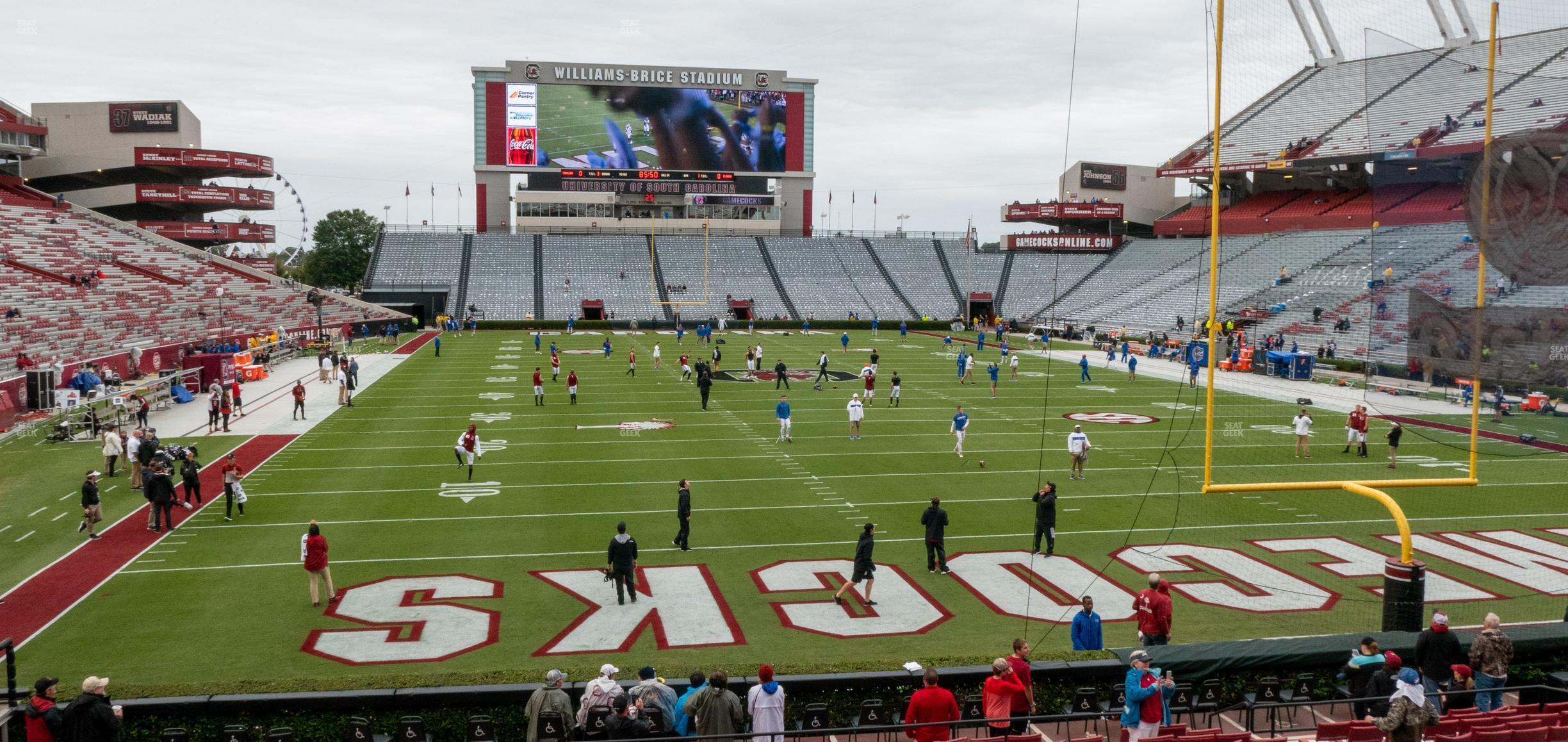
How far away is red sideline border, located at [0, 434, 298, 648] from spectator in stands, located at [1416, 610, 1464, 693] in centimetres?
1408

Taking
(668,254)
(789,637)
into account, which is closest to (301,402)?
(789,637)

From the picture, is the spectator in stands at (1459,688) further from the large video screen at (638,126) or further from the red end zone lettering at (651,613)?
the large video screen at (638,126)

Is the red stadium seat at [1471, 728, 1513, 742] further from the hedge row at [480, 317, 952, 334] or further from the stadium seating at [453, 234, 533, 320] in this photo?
the stadium seating at [453, 234, 533, 320]

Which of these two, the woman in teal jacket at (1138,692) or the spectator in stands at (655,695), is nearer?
the woman in teal jacket at (1138,692)

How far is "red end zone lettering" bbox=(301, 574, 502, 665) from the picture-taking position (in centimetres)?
1144

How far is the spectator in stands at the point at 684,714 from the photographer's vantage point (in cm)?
840

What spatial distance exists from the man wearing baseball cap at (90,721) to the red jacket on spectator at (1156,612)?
9124mm

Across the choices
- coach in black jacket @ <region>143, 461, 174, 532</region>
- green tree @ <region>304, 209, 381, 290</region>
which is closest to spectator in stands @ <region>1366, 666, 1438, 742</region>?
coach in black jacket @ <region>143, 461, 174, 532</region>

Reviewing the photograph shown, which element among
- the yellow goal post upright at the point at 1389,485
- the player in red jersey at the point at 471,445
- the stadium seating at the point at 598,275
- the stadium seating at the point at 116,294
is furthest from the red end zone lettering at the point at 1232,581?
the stadium seating at the point at 598,275

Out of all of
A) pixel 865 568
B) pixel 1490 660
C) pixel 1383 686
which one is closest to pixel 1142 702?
pixel 1383 686

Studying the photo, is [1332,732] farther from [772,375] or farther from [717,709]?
[772,375]

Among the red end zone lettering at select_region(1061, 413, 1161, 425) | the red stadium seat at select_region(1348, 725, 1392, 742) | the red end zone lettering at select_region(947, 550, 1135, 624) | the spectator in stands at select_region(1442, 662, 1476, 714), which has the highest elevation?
the red end zone lettering at select_region(1061, 413, 1161, 425)

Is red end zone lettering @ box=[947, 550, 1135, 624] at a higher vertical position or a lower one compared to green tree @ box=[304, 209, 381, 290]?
lower

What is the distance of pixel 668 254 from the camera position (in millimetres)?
73000
